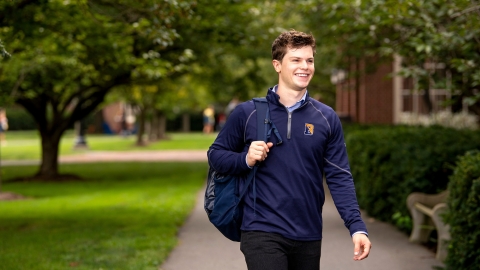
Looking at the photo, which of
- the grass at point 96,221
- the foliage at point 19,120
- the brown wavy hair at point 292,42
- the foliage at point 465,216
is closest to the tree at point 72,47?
the grass at point 96,221

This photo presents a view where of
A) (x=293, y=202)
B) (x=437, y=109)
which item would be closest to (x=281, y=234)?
(x=293, y=202)

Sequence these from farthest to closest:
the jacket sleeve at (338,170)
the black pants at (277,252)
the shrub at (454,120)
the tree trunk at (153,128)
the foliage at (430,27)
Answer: the tree trunk at (153,128) → the shrub at (454,120) → the foliage at (430,27) → the jacket sleeve at (338,170) → the black pants at (277,252)

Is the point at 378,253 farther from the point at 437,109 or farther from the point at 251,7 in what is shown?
the point at 437,109

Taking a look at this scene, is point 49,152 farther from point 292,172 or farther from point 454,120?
point 292,172

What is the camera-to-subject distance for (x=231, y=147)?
4.18m

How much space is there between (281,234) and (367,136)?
9281 mm

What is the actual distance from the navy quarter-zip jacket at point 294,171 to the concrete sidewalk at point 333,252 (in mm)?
3854

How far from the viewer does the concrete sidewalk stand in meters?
8.02

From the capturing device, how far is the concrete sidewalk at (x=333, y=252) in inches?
316

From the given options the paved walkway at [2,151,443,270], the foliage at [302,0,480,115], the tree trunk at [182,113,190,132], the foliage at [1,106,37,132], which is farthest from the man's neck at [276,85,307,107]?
the tree trunk at [182,113,190,132]

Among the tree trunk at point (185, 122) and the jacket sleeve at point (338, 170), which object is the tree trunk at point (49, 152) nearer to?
the jacket sleeve at point (338, 170)

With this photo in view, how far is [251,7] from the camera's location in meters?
13.9

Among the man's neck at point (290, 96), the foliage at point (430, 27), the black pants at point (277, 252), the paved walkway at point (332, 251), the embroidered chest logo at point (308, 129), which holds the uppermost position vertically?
the foliage at point (430, 27)

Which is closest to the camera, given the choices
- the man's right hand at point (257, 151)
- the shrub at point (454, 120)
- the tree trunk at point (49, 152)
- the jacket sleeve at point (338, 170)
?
the man's right hand at point (257, 151)
